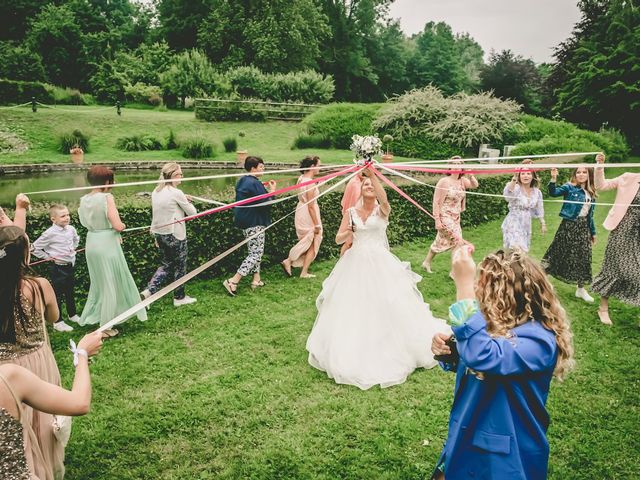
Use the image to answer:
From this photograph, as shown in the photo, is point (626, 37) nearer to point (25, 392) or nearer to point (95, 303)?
point (95, 303)

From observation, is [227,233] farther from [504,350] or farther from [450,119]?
[450,119]

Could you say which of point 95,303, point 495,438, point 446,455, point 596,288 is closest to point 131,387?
point 95,303

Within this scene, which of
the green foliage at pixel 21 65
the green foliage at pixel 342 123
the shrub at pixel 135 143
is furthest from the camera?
the green foliage at pixel 21 65

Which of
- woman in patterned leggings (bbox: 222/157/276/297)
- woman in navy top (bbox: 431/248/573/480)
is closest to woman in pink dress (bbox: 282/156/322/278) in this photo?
woman in patterned leggings (bbox: 222/157/276/297)

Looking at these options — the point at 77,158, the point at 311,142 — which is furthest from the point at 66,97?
the point at 311,142

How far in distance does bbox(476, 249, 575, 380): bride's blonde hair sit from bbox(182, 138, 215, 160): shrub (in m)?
19.8

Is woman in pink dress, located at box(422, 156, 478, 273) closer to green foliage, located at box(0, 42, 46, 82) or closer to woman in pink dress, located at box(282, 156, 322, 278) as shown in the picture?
woman in pink dress, located at box(282, 156, 322, 278)

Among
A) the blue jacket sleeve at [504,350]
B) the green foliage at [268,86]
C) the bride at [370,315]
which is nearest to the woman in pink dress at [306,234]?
the bride at [370,315]

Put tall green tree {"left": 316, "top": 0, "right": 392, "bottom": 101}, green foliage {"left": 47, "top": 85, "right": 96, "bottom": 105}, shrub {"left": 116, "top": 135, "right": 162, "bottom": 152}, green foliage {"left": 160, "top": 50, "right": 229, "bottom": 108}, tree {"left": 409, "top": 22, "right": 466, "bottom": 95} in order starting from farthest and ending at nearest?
tree {"left": 409, "top": 22, "right": 466, "bottom": 95} < tall green tree {"left": 316, "top": 0, "right": 392, "bottom": 101} < green foliage {"left": 160, "top": 50, "right": 229, "bottom": 108} < green foliage {"left": 47, "top": 85, "right": 96, "bottom": 105} < shrub {"left": 116, "top": 135, "right": 162, "bottom": 152}

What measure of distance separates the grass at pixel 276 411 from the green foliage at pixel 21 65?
39836 millimetres

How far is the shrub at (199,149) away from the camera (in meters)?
20.6

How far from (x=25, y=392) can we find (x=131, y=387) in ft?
9.63

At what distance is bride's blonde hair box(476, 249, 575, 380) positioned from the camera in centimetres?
208

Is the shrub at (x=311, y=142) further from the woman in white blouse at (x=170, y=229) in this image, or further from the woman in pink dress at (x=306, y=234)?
the woman in white blouse at (x=170, y=229)
